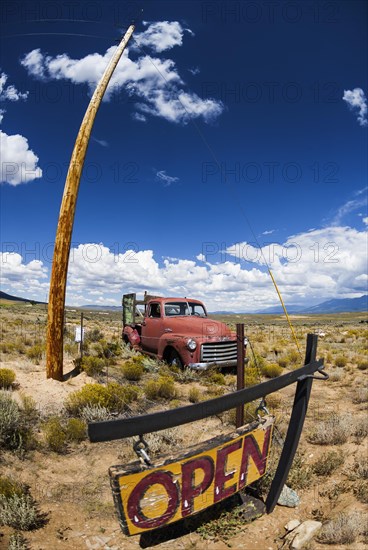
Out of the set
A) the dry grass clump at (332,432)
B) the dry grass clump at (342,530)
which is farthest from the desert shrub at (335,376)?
the dry grass clump at (342,530)

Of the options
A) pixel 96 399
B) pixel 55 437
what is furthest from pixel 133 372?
pixel 55 437

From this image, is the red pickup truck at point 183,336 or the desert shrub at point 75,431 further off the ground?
the red pickup truck at point 183,336

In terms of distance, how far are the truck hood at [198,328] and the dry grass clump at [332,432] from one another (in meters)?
3.78

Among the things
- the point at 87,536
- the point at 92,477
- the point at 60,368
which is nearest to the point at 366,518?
the point at 87,536

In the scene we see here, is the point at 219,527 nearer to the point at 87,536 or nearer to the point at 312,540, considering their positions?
the point at 312,540

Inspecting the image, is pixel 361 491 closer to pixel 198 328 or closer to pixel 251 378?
pixel 251 378

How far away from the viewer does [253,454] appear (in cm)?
273

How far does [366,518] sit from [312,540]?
2.18ft

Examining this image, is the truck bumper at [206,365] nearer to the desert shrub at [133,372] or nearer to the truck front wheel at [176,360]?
the truck front wheel at [176,360]

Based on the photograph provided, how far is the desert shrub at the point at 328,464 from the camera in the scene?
15.0ft

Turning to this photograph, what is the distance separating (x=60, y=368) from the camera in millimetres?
8086

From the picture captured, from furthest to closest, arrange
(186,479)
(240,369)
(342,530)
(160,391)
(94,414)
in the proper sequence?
(160,391)
(94,414)
(240,369)
(342,530)
(186,479)

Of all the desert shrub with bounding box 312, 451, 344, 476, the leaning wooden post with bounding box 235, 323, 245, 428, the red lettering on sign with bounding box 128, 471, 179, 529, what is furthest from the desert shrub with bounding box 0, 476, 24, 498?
the desert shrub with bounding box 312, 451, 344, 476

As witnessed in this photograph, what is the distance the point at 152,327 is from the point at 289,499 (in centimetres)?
781
